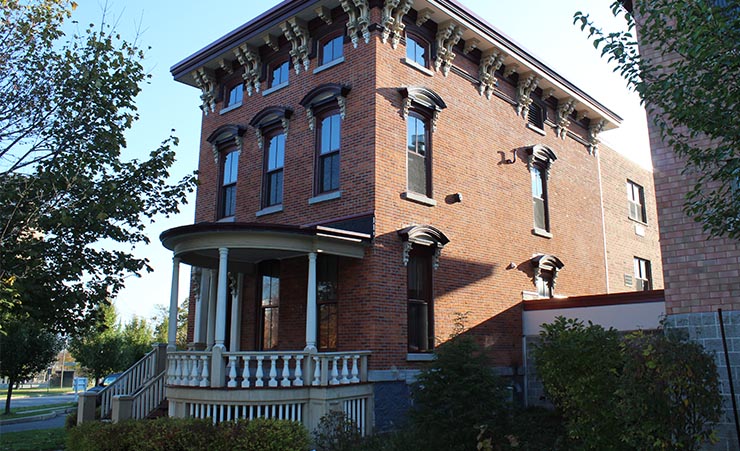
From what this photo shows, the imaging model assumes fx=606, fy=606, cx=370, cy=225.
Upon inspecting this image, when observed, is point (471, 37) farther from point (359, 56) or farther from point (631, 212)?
point (631, 212)

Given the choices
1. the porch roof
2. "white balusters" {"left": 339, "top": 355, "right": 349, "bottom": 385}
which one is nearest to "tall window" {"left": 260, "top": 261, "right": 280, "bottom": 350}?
the porch roof

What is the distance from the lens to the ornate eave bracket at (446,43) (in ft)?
50.6

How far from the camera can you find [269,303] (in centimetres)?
1523

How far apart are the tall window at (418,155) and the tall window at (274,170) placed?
3.51m

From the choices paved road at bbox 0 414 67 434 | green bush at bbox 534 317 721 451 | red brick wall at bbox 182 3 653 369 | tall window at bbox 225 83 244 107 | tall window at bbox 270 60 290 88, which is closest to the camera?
green bush at bbox 534 317 721 451

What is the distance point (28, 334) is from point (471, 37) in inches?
1024

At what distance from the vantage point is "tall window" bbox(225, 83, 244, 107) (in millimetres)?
17984

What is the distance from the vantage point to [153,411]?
1363 centimetres

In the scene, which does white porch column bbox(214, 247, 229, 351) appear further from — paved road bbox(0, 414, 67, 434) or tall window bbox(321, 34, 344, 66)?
paved road bbox(0, 414, 67, 434)

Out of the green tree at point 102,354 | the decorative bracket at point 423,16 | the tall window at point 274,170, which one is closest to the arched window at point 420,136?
the decorative bracket at point 423,16

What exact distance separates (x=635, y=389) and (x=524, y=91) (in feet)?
40.2

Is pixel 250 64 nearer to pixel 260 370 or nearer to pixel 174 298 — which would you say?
pixel 174 298

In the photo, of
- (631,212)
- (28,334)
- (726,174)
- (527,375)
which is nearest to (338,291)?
(527,375)

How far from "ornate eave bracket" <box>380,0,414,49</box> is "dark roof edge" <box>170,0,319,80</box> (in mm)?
1762
